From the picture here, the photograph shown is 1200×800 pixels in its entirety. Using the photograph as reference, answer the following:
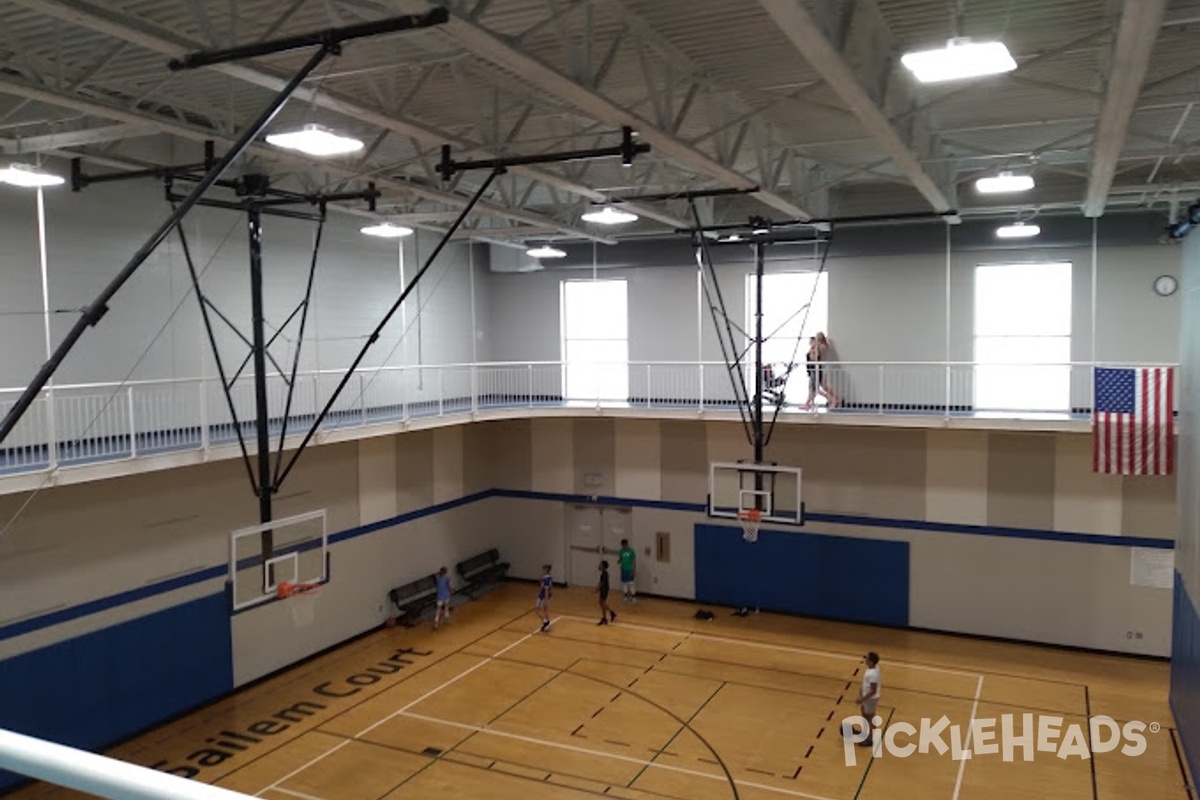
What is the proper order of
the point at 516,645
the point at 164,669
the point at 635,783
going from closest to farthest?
the point at 635,783
the point at 164,669
the point at 516,645

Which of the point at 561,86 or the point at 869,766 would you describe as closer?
the point at 561,86

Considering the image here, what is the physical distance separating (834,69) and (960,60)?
1.84m

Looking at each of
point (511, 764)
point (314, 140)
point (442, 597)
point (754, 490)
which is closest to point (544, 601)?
point (442, 597)

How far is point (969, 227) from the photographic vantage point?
73.1ft

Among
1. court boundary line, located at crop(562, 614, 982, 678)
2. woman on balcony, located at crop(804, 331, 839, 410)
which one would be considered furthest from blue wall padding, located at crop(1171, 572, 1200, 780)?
woman on balcony, located at crop(804, 331, 839, 410)

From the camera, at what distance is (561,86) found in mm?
9820

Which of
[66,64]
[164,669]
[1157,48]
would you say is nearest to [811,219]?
[1157,48]

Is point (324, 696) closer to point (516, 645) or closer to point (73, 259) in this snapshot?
point (516, 645)

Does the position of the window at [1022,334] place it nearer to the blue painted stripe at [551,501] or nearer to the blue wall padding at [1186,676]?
the blue painted stripe at [551,501]

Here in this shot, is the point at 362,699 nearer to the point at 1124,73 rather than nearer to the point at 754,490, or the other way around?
the point at 754,490

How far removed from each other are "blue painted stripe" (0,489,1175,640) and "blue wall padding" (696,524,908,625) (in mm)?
563

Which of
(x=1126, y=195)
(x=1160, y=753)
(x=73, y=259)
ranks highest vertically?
(x=1126, y=195)

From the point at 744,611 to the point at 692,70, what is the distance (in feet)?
50.9

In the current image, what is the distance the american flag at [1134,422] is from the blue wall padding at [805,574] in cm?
543
